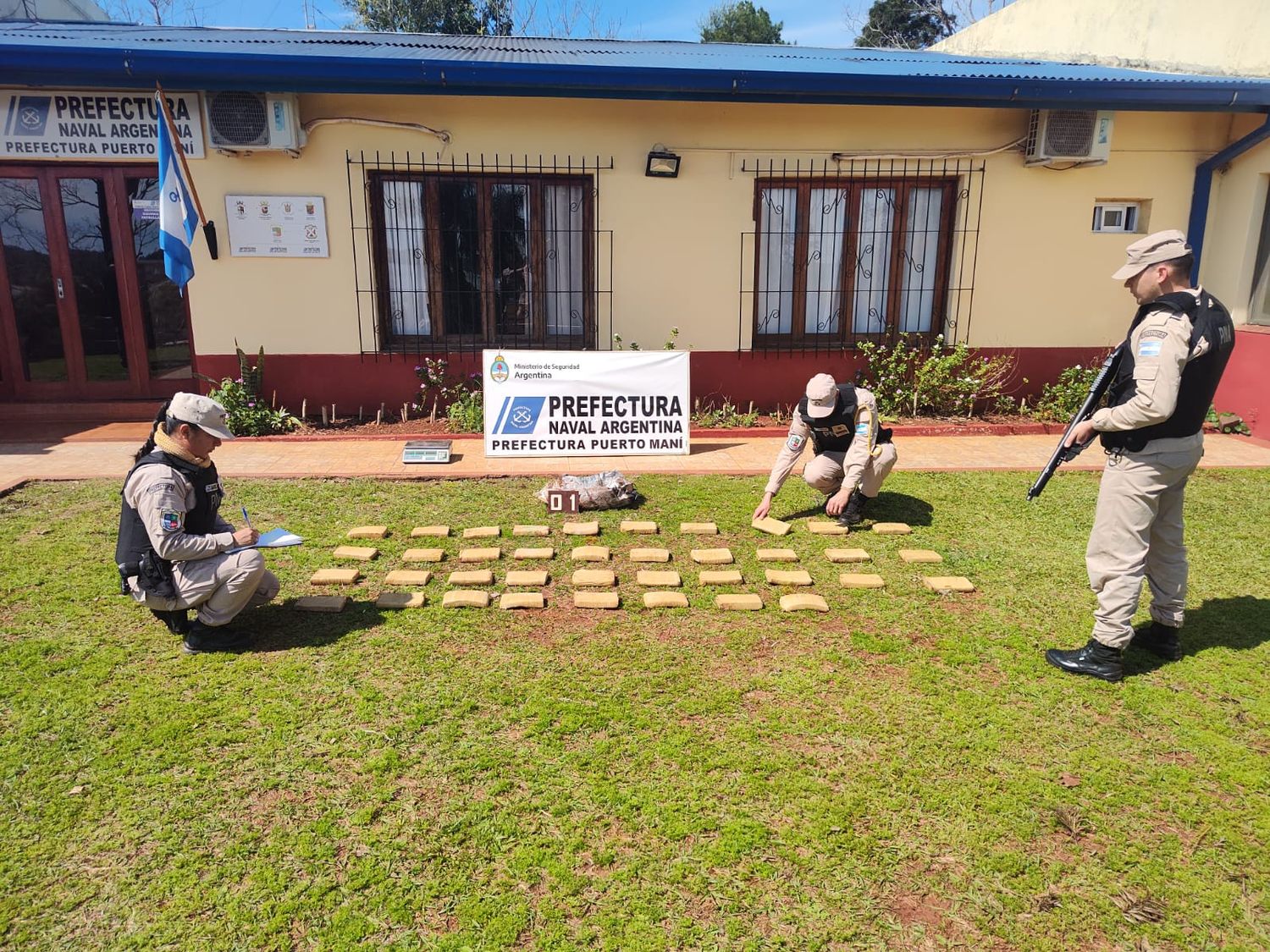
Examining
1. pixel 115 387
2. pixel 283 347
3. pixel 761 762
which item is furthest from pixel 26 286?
pixel 761 762

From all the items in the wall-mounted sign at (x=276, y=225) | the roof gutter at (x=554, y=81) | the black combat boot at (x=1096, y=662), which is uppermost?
the roof gutter at (x=554, y=81)

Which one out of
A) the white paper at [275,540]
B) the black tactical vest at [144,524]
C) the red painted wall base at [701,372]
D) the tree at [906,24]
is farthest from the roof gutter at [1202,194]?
the tree at [906,24]

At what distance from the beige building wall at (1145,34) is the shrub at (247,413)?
1124 cm

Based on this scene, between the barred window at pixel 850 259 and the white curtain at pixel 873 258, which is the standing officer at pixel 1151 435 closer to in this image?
the barred window at pixel 850 259

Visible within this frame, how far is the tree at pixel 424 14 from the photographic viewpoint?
2641cm

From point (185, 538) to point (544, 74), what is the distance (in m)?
6.16

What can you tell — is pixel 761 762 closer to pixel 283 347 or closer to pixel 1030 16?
pixel 283 347

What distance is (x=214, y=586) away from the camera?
13.7 feet

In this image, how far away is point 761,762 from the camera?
11.2ft

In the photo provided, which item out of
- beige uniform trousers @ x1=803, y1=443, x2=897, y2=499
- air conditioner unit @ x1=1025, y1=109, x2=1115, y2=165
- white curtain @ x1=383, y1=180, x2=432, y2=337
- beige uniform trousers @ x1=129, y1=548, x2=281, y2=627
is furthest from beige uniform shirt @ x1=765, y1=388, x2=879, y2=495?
air conditioner unit @ x1=1025, y1=109, x2=1115, y2=165

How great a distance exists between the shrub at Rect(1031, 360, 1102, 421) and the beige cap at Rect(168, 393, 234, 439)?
8.86 meters

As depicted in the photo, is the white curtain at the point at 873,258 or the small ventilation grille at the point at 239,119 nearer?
the small ventilation grille at the point at 239,119

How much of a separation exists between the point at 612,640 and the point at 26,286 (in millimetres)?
8557

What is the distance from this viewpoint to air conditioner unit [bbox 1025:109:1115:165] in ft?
30.6
